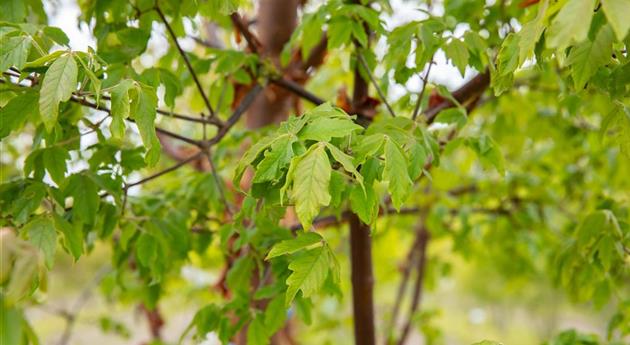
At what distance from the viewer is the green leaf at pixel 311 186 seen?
1.74 ft

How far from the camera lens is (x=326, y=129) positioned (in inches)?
23.5

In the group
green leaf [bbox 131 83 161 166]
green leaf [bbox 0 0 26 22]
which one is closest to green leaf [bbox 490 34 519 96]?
green leaf [bbox 131 83 161 166]

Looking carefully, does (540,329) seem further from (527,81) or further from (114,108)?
(114,108)

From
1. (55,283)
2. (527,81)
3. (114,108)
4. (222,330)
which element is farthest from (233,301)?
(55,283)

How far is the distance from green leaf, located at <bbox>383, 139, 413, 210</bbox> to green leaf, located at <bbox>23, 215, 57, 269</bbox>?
0.37m

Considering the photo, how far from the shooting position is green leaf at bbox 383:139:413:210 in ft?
1.99

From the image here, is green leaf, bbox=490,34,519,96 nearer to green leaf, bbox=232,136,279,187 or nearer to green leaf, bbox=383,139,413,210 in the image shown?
green leaf, bbox=383,139,413,210

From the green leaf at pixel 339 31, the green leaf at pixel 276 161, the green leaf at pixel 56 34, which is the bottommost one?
the green leaf at pixel 276 161

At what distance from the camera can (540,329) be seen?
20.1 feet

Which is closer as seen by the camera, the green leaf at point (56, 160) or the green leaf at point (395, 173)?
the green leaf at point (395, 173)

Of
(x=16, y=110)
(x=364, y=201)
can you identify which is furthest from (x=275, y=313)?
(x=16, y=110)

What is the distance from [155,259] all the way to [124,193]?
12 cm

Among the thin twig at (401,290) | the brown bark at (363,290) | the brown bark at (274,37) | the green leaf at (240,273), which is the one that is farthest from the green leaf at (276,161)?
the thin twig at (401,290)

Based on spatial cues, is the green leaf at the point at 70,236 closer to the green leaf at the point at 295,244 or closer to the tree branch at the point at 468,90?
the green leaf at the point at 295,244
